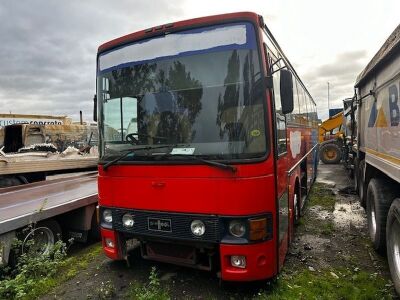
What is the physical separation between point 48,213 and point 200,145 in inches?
106

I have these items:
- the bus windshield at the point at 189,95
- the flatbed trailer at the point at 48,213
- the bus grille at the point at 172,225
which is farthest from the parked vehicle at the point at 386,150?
the flatbed trailer at the point at 48,213

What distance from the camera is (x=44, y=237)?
16.4ft

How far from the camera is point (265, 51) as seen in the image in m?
3.45

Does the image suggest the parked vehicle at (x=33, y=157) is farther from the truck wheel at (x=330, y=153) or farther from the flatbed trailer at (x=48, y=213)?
the truck wheel at (x=330, y=153)

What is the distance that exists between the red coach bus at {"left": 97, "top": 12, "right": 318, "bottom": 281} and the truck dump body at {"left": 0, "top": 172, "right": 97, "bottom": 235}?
120 centimetres

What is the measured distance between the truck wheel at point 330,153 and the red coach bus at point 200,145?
14270 mm

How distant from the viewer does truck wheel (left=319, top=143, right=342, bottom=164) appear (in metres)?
17.1

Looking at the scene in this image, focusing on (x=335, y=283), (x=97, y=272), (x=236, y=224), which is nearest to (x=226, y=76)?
(x=236, y=224)

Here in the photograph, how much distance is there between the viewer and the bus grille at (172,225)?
3.41m

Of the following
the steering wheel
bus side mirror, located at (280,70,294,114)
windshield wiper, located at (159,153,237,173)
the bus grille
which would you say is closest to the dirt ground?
the bus grille

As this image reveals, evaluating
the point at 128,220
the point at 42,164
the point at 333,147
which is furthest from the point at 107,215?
the point at 333,147

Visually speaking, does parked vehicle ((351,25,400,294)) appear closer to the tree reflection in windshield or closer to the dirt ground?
the dirt ground

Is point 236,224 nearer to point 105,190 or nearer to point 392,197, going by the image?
point 105,190

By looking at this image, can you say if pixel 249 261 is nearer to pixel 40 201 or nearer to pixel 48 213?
pixel 48 213
